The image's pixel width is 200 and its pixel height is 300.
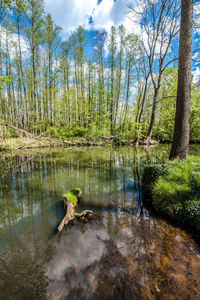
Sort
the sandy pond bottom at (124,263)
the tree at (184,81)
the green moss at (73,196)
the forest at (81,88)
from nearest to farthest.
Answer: the sandy pond bottom at (124,263), the green moss at (73,196), the tree at (184,81), the forest at (81,88)

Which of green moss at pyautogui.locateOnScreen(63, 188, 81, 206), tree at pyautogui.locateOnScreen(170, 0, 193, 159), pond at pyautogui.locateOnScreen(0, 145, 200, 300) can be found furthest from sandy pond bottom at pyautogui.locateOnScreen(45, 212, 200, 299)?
tree at pyautogui.locateOnScreen(170, 0, 193, 159)

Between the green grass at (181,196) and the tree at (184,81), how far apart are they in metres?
1.20

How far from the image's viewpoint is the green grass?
9.33ft

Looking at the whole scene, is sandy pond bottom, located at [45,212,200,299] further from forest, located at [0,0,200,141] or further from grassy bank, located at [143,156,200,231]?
forest, located at [0,0,200,141]

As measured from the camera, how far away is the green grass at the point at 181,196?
9.33 ft

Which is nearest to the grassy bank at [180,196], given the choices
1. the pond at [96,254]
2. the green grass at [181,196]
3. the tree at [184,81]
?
the green grass at [181,196]

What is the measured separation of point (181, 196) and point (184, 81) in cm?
403

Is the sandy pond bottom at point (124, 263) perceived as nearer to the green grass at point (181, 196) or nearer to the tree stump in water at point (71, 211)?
the tree stump in water at point (71, 211)

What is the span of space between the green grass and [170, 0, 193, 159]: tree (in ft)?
3.92

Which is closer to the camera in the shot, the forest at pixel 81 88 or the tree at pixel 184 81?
the tree at pixel 184 81

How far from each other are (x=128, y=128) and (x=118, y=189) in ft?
59.6

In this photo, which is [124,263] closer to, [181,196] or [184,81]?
[181,196]

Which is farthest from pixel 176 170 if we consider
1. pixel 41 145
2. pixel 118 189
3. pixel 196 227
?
pixel 41 145

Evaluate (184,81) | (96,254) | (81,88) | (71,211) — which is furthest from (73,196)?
(81,88)
